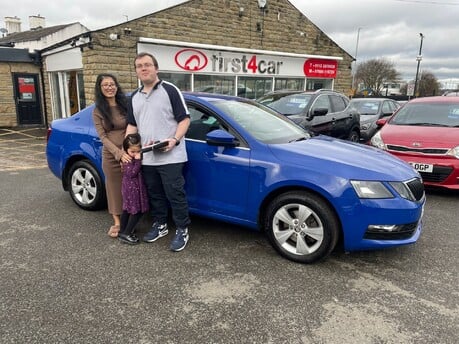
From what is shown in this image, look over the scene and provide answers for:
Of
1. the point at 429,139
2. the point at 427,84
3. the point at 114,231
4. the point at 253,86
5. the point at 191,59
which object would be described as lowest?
the point at 114,231

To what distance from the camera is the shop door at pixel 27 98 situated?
1295 cm

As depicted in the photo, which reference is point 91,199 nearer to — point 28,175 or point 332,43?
point 28,175

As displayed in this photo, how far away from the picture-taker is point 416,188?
3.29m

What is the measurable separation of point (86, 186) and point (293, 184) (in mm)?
2656

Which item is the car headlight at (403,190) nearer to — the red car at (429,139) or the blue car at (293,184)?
the blue car at (293,184)

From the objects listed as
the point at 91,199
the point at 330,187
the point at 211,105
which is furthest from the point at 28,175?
the point at 330,187

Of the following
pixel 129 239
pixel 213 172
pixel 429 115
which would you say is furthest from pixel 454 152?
pixel 129 239

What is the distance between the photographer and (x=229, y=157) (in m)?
3.44

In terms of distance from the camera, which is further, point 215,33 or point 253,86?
point 253,86

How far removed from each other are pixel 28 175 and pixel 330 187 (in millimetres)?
5694

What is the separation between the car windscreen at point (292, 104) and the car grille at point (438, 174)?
8.79 ft

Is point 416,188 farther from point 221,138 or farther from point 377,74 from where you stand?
point 377,74

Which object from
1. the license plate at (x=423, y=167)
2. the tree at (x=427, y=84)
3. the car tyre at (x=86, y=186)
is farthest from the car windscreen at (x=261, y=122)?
the tree at (x=427, y=84)

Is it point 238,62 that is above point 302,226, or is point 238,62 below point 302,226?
above
